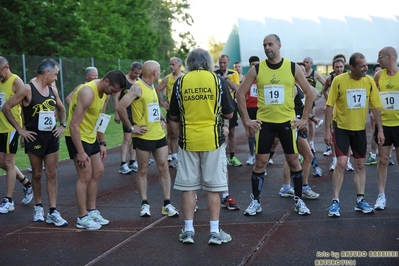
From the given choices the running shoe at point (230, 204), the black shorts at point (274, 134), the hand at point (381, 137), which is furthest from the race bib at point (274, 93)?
the running shoe at point (230, 204)

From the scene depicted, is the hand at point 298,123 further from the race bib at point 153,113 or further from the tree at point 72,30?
the tree at point 72,30

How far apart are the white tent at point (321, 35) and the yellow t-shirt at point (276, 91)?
50775mm

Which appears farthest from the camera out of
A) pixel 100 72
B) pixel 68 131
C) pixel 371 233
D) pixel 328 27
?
pixel 328 27

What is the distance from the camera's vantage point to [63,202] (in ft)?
30.6

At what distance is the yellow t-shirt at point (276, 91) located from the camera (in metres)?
7.59

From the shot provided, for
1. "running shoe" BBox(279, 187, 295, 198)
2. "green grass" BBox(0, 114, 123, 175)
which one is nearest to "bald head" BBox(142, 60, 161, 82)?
"running shoe" BBox(279, 187, 295, 198)

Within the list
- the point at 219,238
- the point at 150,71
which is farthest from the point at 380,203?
the point at 150,71

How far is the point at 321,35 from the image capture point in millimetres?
60844

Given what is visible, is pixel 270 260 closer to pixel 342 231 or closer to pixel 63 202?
pixel 342 231

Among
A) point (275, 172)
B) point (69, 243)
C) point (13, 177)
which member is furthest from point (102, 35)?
point (69, 243)

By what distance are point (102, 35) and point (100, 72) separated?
83.8 inches

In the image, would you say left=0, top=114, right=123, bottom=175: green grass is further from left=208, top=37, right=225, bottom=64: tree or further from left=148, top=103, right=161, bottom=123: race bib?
left=208, top=37, right=225, bottom=64: tree

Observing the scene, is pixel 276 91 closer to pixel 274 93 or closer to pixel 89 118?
pixel 274 93

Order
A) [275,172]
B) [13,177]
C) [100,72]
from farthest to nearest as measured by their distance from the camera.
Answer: [100,72]
[275,172]
[13,177]
